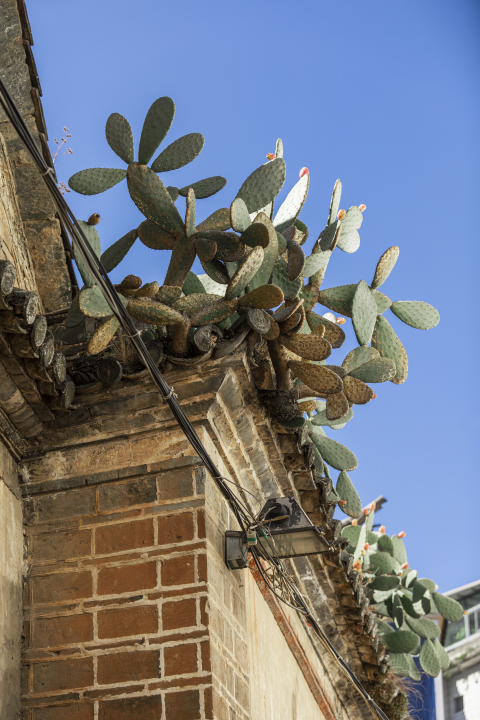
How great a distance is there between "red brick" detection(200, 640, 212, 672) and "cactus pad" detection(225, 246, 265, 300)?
148 cm

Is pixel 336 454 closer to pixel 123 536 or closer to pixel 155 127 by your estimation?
pixel 123 536

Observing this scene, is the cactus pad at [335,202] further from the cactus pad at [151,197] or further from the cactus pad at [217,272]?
the cactus pad at [151,197]

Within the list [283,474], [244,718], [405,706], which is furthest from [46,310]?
[405,706]

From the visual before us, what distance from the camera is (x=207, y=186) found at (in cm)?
405

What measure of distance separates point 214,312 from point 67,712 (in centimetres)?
178

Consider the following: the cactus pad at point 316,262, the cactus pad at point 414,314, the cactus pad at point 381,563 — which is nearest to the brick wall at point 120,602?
the cactus pad at point 316,262

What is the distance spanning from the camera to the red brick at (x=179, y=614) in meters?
3.19

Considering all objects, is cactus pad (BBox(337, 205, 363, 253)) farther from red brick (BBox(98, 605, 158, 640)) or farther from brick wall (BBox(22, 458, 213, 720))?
red brick (BBox(98, 605, 158, 640))

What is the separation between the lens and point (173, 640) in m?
3.16

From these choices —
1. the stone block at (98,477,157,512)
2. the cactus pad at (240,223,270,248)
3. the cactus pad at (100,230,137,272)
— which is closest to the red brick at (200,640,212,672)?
the stone block at (98,477,157,512)

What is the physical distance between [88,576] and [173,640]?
49 centimetres

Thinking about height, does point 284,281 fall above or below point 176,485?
above

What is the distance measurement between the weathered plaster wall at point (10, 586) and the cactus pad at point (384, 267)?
221cm

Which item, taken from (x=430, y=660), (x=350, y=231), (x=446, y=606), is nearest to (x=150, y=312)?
(x=350, y=231)
